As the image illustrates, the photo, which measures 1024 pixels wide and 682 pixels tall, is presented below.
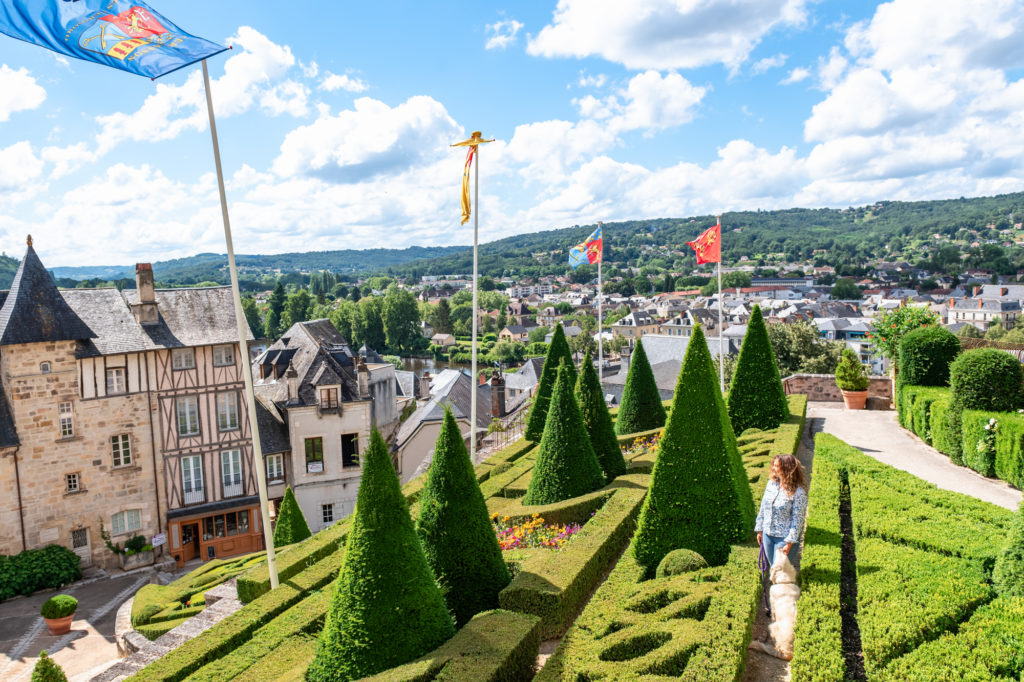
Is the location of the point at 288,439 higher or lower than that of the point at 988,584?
lower

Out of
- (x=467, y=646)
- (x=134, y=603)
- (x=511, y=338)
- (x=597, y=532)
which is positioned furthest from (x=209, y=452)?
(x=511, y=338)

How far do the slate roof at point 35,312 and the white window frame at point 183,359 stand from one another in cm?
293

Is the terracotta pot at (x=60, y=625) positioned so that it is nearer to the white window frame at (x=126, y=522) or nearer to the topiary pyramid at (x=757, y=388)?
the white window frame at (x=126, y=522)

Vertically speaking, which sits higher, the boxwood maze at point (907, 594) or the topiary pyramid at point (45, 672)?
the boxwood maze at point (907, 594)

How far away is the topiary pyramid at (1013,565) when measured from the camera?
7008 mm

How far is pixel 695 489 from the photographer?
9391mm

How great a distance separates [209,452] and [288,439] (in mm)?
3220

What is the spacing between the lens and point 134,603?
62.4 feet

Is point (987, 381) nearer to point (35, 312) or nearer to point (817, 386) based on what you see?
point (817, 386)

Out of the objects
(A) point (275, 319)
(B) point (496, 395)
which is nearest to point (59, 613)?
(B) point (496, 395)

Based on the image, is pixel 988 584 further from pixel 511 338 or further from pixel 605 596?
pixel 511 338

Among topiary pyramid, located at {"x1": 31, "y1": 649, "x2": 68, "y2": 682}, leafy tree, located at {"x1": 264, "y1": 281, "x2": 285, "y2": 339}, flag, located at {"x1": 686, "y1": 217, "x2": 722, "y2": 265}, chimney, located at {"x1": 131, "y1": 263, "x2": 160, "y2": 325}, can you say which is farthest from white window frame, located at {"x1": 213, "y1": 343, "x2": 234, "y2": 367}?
leafy tree, located at {"x1": 264, "y1": 281, "x2": 285, "y2": 339}

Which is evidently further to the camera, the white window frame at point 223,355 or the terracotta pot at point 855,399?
the white window frame at point 223,355

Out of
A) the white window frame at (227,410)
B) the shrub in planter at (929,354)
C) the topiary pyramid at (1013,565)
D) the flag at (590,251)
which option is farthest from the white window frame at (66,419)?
the shrub in planter at (929,354)
